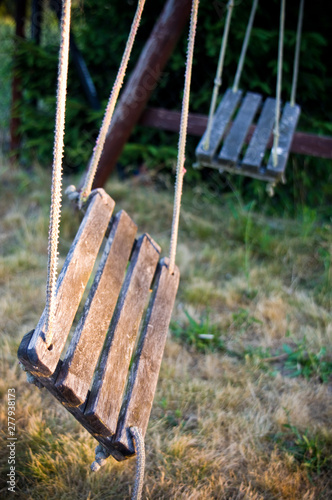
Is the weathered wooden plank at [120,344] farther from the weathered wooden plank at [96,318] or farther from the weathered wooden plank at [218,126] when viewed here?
the weathered wooden plank at [218,126]

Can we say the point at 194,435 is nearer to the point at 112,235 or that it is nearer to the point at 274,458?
the point at 274,458

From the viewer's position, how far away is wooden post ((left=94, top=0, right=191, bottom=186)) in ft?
7.97

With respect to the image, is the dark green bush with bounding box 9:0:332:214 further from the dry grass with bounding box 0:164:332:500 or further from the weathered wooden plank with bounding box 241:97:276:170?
the weathered wooden plank with bounding box 241:97:276:170

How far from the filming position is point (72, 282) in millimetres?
1094

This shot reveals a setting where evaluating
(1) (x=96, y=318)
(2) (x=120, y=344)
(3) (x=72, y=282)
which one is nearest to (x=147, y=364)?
(2) (x=120, y=344)

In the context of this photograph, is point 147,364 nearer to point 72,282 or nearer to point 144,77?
point 72,282

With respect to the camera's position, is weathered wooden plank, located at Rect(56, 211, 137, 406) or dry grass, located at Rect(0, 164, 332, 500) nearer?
weathered wooden plank, located at Rect(56, 211, 137, 406)

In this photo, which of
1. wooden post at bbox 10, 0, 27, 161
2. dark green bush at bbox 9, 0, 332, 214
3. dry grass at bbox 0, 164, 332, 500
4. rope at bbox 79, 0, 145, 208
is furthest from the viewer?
wooden post at bbox 10, 0, 27, 161

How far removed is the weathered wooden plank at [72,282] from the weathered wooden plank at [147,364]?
0.25 m

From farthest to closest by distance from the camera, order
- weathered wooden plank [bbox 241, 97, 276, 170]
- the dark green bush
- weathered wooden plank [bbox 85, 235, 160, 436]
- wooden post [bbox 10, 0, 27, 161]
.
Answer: wooden post [bbox 10, 0, 27, 161]
the dark green bush
weathered wooden plank [bbox 241, 97, 276, 170]
weathered wooden plank [bbox 85, 235, 160, 436]

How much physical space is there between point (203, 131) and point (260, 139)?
67cm

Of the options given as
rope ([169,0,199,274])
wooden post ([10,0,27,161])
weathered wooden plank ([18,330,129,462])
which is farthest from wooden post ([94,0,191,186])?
weathered wooden plank ([18,330,129,462])

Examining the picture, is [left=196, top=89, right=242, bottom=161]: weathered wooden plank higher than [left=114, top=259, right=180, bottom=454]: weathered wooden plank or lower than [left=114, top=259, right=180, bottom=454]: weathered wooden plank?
higher

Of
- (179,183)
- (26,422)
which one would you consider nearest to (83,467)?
(26,422)
